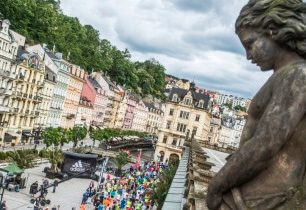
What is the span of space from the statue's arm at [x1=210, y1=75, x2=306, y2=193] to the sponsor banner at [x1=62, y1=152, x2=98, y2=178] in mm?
56771

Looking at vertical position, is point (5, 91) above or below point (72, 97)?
below

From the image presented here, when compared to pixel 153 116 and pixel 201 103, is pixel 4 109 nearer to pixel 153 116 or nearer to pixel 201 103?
pixel 201 103

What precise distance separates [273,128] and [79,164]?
59219 millimetres

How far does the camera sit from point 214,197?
3.50 metres

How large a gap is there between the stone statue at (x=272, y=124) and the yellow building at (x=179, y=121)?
8799cm

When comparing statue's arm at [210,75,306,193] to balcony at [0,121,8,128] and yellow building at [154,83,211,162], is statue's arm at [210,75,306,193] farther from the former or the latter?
yellow building at [154,83,211,162]

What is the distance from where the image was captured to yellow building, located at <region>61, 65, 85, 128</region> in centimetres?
9675

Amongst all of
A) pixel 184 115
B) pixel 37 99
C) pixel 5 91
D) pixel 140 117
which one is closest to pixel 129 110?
pixel 140 117

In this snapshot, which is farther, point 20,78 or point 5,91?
point 20,78

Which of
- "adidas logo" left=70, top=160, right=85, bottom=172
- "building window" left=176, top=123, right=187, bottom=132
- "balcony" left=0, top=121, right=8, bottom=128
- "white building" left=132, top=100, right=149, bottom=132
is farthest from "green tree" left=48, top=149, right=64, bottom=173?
"white building" left=132, top=100, right=149, bottom=132

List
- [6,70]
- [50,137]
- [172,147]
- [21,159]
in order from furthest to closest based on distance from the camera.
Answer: [172,147], [50,137], [6,70], [21,159]

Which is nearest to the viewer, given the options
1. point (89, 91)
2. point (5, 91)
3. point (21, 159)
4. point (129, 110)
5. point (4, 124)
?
point (21, 159)

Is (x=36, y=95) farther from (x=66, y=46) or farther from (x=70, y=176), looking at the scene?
(x=66, y=46)

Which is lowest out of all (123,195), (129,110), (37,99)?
(123,195)
